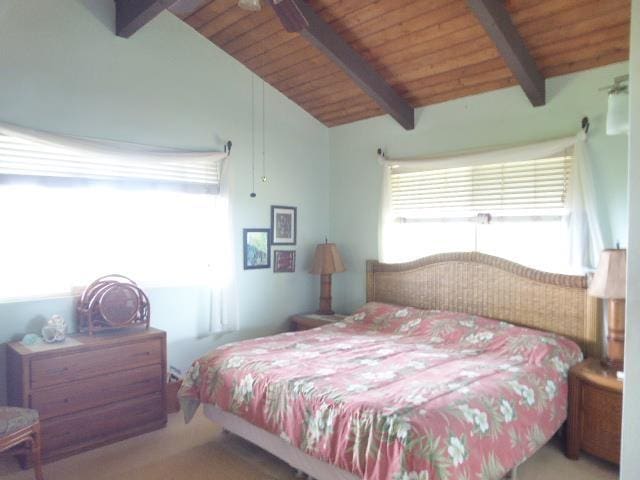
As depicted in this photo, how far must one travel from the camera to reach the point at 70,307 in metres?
3.46

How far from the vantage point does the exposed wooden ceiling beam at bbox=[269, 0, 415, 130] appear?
3.46 meters

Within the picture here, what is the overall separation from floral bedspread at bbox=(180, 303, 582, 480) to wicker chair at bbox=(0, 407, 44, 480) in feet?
2.92

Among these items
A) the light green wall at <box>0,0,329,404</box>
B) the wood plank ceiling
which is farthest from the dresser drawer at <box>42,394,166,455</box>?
the wood plank ceiling

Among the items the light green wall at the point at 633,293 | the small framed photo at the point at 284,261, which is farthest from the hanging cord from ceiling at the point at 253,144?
the light green wall at the point at 633,293

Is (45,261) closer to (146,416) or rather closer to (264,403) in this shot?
(146,416)

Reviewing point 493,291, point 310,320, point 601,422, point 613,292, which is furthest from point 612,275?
point 310,320

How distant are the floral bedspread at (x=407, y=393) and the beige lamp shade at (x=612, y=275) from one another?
48 cm

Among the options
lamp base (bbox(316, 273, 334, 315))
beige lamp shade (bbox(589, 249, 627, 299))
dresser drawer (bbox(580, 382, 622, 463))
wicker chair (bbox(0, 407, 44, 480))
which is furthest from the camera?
lamp base (bbox(316, 273, 334, 315))

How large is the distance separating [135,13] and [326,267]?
2654 millimetres

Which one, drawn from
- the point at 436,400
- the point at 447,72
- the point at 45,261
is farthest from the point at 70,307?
the point at 447,72

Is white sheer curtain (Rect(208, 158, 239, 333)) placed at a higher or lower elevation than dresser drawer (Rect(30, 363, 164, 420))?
higher

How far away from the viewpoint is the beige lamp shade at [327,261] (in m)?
4.65

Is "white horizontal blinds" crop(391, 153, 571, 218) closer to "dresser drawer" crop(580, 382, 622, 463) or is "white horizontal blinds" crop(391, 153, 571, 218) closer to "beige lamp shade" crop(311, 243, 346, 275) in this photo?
"beige lamp shade" crop(311, 243, 346, 275)

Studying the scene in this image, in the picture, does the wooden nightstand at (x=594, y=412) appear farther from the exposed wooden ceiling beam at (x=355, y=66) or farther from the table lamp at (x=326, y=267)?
the exposed wooden ceiling beam at (x=355, y=66)
